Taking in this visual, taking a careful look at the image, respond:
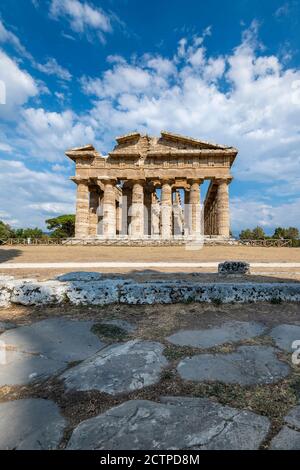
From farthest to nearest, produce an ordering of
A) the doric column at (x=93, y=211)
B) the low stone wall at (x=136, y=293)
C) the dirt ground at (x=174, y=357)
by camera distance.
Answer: the doric column at (x=93, y=211) < the low stone wall at (x=136, y=293) < the dirt ground at (x=174, y=357)

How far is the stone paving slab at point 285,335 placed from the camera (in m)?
2.44

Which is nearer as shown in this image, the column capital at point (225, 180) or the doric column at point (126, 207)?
the column capital at point (225, 180)

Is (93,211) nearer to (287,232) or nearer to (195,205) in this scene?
(195,205)

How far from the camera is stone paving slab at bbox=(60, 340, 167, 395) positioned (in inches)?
70.1

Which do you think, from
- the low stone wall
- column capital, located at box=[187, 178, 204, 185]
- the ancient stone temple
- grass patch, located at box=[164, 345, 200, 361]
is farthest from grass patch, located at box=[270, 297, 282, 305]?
column capital, located at box=[187, 178, 204, 185]

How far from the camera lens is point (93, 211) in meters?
33.3

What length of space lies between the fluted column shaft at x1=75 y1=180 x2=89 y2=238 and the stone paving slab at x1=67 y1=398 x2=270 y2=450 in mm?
28879

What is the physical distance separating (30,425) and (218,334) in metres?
1.82

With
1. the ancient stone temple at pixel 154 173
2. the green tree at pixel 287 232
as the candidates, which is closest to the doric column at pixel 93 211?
the ancient stone temple at pixel 154 173

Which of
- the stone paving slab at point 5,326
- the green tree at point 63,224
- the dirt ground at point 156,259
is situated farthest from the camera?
the green tree at point 63,224

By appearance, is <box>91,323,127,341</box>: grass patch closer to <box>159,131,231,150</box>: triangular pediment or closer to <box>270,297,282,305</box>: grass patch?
<box>270,297,282,305</box>: grass patch

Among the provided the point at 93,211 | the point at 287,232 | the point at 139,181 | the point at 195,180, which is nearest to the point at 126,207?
the point at 93,211

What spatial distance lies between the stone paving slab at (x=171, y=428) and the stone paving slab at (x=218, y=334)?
930 millimetres

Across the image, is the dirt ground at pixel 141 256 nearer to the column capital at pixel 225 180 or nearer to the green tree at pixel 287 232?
the column capital at pixel 225 180
